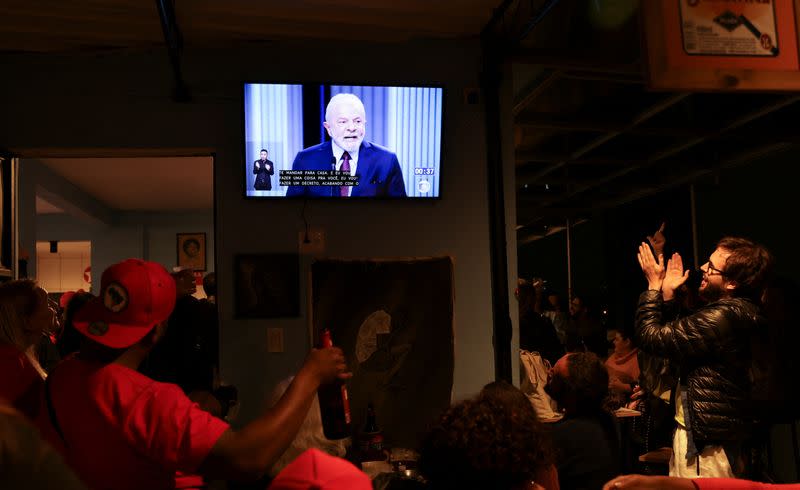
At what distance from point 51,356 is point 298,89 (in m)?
3.15

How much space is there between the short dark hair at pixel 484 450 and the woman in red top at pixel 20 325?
4.27 ft

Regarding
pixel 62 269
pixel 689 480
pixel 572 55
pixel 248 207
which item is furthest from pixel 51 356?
pixel 62 269

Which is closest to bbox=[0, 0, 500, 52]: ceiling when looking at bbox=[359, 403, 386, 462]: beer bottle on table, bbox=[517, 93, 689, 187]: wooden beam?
bbox=[359, 403, 386, 462]: beer bottle on table

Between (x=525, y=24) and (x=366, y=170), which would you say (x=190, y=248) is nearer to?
(x=366, y=170)

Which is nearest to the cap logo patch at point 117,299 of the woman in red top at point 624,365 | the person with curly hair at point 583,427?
the person with curly hair at point 583,427

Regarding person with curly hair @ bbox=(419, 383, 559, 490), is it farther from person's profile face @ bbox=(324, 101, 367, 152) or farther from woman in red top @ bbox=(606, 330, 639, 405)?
woman in red top @ bbox=(606, 330, 639, 405)

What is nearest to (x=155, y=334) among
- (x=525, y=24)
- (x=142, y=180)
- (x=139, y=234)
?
(x=525, y=24)

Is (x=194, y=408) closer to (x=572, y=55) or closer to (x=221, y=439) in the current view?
(x=221, y=439)

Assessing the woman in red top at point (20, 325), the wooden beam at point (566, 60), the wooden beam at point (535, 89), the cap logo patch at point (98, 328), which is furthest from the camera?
the wooden beam at point (535, 89)

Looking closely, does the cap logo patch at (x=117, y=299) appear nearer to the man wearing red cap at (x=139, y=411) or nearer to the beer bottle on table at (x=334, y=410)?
the man wearing red cap at (x=139, y=411)

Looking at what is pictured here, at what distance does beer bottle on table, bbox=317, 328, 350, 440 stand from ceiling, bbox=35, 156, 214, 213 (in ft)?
14.1

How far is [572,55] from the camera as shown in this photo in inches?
177

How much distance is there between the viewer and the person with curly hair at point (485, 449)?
1353mm

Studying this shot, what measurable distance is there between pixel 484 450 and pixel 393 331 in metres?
3.07
